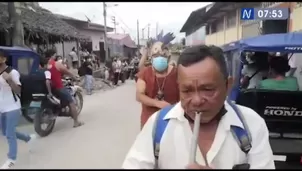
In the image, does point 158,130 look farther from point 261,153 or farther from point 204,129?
point 261,153

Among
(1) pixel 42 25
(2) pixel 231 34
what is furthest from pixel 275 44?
(2) pixel 231 34

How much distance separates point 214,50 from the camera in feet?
4.61

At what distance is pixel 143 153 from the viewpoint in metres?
1.42

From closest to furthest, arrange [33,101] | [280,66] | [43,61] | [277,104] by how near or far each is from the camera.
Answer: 1. [277,104]
2. [280,66]
3. [33,101]
4. [43,61]

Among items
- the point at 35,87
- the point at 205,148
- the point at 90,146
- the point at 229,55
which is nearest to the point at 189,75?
the point at 205,148

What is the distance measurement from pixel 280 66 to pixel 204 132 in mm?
3824

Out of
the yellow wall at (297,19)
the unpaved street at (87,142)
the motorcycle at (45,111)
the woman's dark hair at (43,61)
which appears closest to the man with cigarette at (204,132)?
the unpaved street at (87,142)

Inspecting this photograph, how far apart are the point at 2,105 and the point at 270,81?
10.8 ft

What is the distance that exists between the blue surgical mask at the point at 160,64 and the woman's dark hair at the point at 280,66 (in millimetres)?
1909

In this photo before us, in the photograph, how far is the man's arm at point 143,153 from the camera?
4.48ft

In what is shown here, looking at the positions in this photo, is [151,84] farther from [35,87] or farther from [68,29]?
[68,29]

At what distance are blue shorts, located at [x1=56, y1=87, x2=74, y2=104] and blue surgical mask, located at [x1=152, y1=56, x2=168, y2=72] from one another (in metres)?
4.57

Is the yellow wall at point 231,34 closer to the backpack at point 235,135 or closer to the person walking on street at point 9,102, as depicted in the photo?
the person walking on street at point 9,102

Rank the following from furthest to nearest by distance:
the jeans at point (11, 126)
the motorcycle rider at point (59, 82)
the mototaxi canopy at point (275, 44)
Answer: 1. the motorcycle rider at point (59, 82)
2. the jeans at point (11, 126)
3. the mototaxi canopy at point (275, 44)
